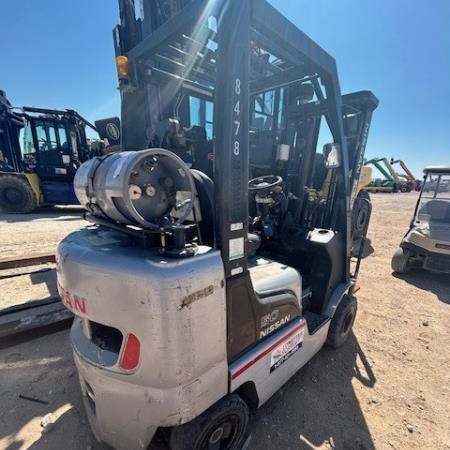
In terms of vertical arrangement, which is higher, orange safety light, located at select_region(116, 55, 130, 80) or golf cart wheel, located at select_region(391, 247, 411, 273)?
orange safety light, located at select_region(116, 55, 130, 80)

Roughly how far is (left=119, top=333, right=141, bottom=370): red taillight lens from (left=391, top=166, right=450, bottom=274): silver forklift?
5322 millimetres

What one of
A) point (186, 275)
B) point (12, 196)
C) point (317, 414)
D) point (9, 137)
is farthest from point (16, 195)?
point (317, 414)

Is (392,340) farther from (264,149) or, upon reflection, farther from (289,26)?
(289,26)

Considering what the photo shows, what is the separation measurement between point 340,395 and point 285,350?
859 millimetres

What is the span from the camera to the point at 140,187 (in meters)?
1.31

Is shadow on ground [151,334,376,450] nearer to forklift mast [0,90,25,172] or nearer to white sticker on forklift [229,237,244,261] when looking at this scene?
white sticker on forklift [229,237,244,261]

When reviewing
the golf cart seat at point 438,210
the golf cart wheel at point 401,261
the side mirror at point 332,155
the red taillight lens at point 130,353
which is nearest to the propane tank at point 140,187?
the red taillight lens at point 130,353

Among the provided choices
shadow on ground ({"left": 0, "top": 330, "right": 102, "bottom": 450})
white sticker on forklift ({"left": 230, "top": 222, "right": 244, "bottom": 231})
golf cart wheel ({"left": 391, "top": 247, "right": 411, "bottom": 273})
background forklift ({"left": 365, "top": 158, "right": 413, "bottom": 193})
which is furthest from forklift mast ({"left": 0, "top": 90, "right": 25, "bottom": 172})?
background forklift ({"left": 365, "top": 158, "right": 413, "bottom": 193})

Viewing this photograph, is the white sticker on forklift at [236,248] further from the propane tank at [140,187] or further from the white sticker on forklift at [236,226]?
the propane tank at [140,187]

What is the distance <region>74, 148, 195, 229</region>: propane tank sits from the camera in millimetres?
1208

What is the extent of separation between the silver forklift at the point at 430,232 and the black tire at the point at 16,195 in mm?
11597

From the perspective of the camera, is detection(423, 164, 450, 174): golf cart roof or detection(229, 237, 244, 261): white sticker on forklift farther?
detection(423, 164, 450, 174): golf cart roof

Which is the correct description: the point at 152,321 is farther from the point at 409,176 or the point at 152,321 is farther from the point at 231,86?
the point at 409,176

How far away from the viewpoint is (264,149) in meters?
3.48
